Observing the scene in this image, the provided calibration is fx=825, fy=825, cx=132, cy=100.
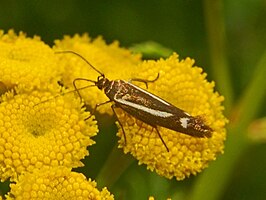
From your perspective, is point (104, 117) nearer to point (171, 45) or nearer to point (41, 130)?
point (41, 130)

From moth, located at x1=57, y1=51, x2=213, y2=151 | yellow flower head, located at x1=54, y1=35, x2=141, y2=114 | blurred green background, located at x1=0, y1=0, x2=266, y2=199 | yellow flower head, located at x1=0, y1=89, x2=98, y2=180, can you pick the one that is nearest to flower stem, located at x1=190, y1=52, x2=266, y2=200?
blurred green background, located at x1=0, y1=0, x2=266, y2=199

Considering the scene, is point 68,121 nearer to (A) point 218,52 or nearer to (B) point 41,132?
(B) point 41,132

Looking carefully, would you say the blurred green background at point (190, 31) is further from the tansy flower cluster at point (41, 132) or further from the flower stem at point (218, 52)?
the tansy flower cluster at point (41, 132)

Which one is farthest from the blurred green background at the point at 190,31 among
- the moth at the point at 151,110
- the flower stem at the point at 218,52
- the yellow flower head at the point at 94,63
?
the moth at the point at 151,110

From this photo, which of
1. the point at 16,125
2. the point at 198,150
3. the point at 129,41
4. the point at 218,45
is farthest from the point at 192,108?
the point at 129,41

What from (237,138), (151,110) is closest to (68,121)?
(151,110)

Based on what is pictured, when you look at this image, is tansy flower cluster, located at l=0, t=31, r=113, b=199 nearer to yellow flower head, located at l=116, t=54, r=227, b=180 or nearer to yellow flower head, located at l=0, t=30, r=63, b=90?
yellow flower head, located at l=0, t=30, r=63, b=90
